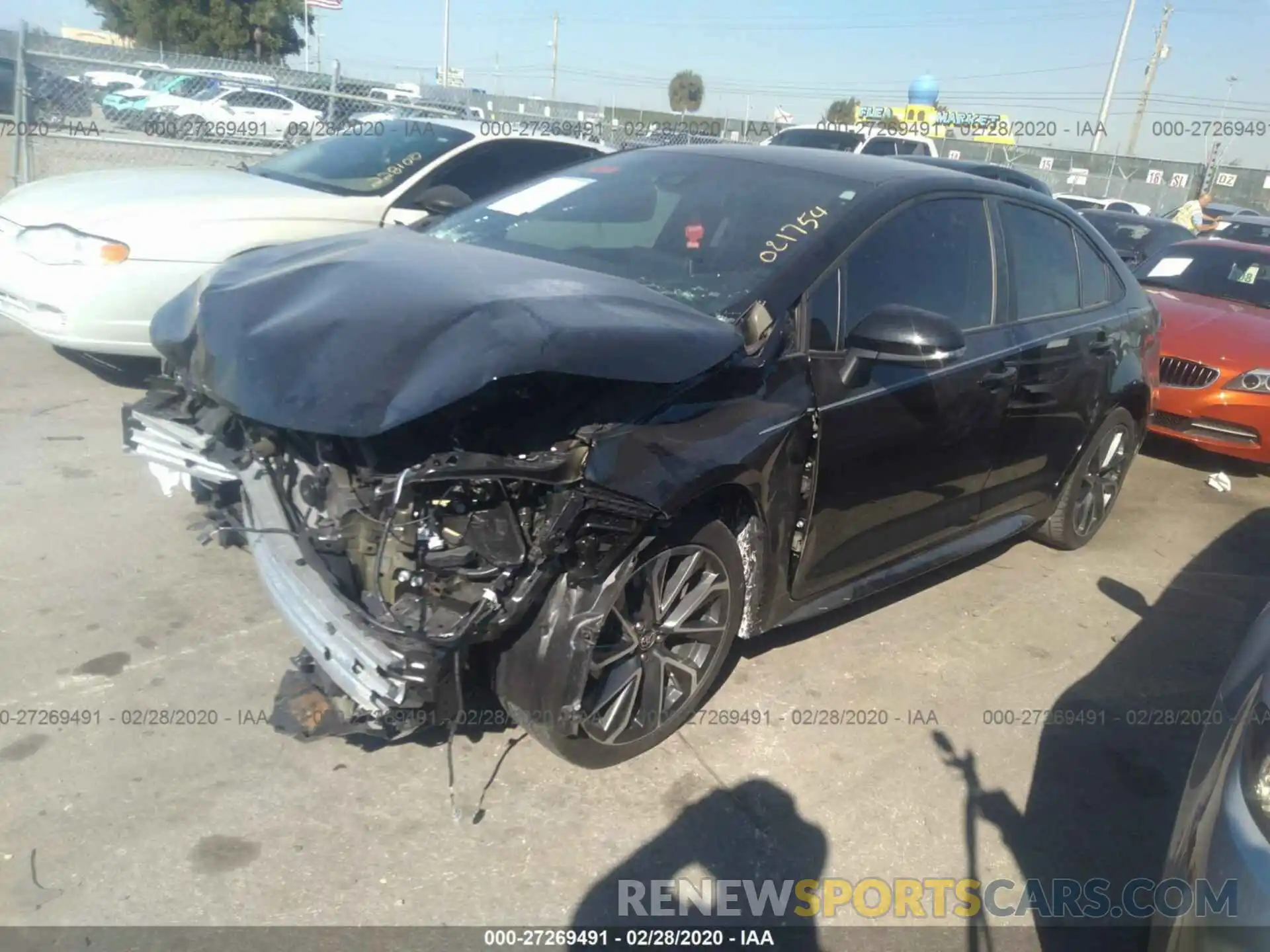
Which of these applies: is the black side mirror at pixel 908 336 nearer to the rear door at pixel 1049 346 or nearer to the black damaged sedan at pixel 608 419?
the black damaged sedan at pixel 608 419

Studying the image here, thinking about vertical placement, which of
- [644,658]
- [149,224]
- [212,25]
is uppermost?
[212,25]

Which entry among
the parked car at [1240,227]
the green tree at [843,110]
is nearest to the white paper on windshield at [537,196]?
the parked car at [1240,227]

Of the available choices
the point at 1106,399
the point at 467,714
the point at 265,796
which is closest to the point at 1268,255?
the point at 1106,399

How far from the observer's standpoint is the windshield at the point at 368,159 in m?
6.57

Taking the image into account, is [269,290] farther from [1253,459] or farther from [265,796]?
[1253,459]

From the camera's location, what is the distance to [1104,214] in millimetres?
15234

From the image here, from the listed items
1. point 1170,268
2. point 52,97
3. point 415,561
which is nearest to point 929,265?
point 415,561

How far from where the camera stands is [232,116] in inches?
872

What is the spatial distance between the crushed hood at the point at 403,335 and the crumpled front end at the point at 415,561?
21cm

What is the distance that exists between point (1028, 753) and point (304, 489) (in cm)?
256

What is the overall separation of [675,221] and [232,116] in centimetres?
2162

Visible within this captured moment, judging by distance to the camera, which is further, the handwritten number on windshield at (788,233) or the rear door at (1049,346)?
the rear door at (1049,346)

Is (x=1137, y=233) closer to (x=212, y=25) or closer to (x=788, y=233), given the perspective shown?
(x=788, y=233)

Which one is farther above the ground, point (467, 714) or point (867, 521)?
point (867, 521)
